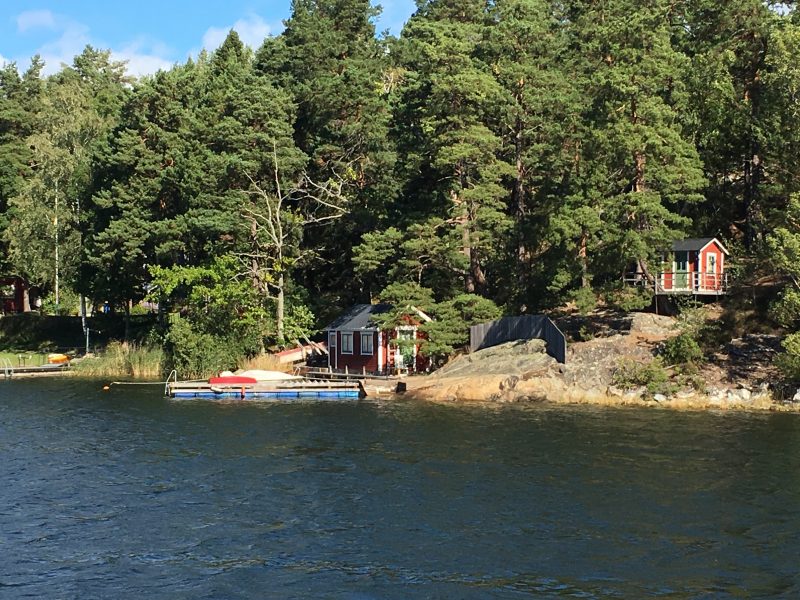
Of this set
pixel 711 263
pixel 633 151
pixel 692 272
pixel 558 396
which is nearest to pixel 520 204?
pixel 633 151

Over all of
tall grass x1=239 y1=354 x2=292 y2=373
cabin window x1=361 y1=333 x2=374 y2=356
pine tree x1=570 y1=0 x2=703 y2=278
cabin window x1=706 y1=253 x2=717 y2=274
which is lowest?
tall grass x1=239 y1=354 x2=292 y2=373

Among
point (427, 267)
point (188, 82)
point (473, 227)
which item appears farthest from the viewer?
point (188, 82)

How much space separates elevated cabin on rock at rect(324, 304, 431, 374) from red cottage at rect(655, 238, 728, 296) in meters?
15.8

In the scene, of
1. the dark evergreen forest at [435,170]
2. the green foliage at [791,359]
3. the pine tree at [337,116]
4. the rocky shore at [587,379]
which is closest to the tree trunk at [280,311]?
the dark evergreen forest at [435,170]

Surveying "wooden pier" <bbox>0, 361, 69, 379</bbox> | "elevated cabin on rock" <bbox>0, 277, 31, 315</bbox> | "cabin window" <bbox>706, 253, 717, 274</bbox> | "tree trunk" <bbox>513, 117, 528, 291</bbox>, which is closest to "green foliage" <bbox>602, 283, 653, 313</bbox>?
"cabin window" <bbox>706, 253, 717, 274</bbox>

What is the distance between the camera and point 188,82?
267 feet

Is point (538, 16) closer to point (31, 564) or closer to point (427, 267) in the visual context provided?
point (427, 267)

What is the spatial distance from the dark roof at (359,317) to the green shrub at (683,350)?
21.3 m

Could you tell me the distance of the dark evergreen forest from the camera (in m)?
56.1

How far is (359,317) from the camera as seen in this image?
67.5 m

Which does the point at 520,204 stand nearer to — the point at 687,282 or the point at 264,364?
the point at 687,282

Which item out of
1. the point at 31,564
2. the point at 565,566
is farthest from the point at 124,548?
the point at 565,566

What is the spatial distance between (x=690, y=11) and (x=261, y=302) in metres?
39.4

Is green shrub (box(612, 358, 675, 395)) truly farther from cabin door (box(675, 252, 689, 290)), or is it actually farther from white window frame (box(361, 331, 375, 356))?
white window frame (box(361, 331, 375, 356))
